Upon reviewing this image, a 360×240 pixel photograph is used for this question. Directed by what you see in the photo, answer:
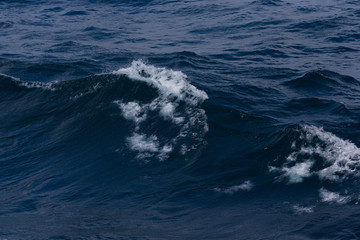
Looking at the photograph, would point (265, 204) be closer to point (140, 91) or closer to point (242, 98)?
point (242, 98)

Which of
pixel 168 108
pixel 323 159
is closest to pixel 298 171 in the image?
pixel 323 159

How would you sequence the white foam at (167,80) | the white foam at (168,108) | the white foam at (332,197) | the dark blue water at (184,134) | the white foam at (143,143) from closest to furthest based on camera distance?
the white foam at (332,197) → the dark blue water at (184,134) → the white foam at (143,143) → the white foam at (168,108) → the white foam at (167,80)

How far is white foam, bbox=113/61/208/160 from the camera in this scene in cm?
1867

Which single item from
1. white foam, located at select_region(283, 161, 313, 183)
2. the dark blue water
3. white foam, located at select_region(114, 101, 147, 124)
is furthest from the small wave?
white foam, located at select_region(114, 101, 147, 124)

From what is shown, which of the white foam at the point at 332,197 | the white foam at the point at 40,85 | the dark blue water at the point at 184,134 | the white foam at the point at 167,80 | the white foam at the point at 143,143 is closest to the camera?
the white foam at the point at 332,197

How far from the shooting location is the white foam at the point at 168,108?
61.3ft

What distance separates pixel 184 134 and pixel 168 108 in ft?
7.25

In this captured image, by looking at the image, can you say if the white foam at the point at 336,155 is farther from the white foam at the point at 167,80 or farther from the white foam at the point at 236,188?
the white foam at the point at 167,80

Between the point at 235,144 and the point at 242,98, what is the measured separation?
3.69 m

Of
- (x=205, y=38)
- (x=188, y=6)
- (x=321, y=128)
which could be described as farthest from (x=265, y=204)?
(x=188, y=6)

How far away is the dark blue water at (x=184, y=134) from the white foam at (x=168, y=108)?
7 centimetres

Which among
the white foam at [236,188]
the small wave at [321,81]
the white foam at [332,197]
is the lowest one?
the white foam at [236,188]

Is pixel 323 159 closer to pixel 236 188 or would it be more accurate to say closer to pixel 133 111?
pixel 236 188

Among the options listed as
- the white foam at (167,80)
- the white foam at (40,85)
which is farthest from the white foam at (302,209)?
the white foam at (40,85)
